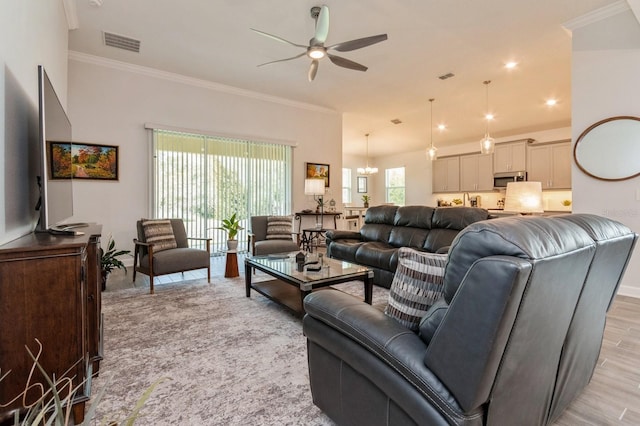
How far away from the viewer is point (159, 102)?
5.03 metres

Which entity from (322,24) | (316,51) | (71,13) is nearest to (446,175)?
(316,51)

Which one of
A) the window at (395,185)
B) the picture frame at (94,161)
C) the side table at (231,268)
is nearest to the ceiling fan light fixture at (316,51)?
the side table at (231,268)

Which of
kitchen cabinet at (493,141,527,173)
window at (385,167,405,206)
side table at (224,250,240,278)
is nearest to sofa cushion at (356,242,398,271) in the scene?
side table at (224,250,240,278)

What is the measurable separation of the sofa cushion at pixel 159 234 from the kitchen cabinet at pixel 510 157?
24.6 ft

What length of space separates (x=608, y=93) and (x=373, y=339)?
13.7 ft

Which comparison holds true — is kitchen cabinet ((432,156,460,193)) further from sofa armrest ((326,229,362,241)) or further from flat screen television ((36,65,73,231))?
flat screen television ((36,65,73,231))

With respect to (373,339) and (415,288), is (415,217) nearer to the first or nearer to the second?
(415,288)

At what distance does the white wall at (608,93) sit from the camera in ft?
10.9

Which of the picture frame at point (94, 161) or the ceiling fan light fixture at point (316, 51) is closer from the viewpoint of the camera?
the ceiling fan light fixture at point (316, 51)

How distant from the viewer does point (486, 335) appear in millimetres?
876

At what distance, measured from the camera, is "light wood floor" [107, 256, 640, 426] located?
1.58 metres

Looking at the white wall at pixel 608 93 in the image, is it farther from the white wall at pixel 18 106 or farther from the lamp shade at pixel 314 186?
the white wall at pixel 18 106

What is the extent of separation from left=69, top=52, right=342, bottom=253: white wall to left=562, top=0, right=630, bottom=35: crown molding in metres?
4.68

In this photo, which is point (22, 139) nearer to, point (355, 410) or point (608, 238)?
point (355, 410)
